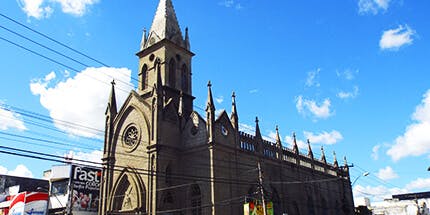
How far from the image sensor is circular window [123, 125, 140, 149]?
145 feet

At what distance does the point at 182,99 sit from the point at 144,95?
4872mm

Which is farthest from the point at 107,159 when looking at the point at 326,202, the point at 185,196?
the point at 326,202

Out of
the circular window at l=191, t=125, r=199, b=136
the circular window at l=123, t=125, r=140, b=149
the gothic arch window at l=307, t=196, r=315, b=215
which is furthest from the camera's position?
the gothic arch window at l=307, t=196, r=315, b=215

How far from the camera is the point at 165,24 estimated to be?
173 ft

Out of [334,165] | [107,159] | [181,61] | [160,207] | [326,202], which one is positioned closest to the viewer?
[160,207]

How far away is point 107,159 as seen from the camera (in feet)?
152

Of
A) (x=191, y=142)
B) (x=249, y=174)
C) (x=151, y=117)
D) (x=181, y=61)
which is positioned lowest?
(x=249, y=174)

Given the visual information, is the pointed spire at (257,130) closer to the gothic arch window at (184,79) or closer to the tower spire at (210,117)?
the tower spire at (210,117)

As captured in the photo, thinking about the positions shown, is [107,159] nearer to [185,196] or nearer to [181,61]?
[185,196]

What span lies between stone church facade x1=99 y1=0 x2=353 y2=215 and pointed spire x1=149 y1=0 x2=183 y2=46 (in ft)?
0.61

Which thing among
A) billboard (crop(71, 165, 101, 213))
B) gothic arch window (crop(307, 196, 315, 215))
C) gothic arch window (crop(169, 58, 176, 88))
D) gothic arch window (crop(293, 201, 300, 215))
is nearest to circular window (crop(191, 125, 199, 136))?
gothic arch window (crop(169, 58, 176, 88))

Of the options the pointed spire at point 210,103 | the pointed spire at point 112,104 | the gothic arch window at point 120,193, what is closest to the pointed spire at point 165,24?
the pointed spire at point 112,104

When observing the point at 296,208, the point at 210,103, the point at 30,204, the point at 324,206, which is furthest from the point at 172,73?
the point at 324,206

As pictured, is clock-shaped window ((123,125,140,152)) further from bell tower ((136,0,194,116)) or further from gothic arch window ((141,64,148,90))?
gothic arch window ((141,64,148,90))
